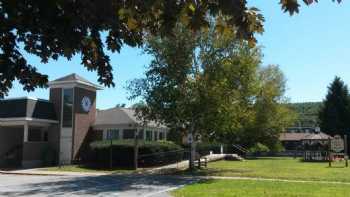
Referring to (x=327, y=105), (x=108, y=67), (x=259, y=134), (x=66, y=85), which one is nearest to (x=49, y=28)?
(x=108, y=67)

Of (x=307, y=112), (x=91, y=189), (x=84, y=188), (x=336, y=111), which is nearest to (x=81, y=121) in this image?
(x=84, y=188)

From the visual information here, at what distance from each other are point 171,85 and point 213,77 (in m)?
2.52

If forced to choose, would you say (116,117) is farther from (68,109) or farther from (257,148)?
(257,148)

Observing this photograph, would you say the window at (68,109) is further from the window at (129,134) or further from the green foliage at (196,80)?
the green foliage at (196,80)

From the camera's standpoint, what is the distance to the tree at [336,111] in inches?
2611

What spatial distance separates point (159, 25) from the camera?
5.12 m

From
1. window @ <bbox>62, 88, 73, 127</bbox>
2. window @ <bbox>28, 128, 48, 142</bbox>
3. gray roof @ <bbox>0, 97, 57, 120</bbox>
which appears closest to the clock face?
window @ <bbox>62, 88, 73, 127</bbox>

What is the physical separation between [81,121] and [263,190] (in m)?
23.2

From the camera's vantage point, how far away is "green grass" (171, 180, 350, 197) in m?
17.5

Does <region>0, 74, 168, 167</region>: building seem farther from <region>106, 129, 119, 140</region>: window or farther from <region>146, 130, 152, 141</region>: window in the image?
<region>146, 130, 152, 141</region>: window

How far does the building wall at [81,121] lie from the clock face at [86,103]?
24cm

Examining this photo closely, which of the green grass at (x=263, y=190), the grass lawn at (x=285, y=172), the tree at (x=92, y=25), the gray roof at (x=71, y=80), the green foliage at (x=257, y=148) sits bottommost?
the grass lawn at (x=285, y=172)

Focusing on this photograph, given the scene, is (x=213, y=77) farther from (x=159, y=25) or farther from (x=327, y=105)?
(x=327, y=105)

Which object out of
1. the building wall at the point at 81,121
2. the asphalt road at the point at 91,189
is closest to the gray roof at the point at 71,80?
the building wall at the point at 81,121
